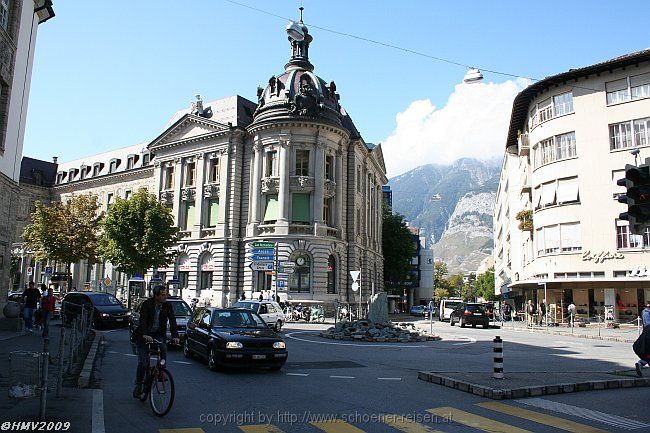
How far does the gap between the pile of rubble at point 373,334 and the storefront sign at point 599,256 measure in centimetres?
1779

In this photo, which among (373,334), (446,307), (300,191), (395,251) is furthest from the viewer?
(395,251)

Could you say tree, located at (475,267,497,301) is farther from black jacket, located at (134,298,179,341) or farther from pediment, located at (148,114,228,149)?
black jacket, located at (134,298,179,341)

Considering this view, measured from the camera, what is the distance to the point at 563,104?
127 ft

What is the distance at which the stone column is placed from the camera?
48.6m

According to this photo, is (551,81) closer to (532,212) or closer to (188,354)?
(532,212)

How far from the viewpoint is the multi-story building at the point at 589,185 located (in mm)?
35094

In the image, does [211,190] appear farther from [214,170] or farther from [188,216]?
[188,216]

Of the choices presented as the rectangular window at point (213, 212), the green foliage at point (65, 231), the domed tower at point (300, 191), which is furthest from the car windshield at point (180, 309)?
the rectangular window at point (213, 212)

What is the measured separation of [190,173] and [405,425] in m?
47.0

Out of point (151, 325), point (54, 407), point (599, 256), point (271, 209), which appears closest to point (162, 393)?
point (151, 325)

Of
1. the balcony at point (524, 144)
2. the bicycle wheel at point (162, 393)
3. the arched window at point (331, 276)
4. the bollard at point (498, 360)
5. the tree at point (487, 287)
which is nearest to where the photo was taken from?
the bicycle wheel at point (162, 393)

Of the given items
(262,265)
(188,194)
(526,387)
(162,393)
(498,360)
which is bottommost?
(526,387)

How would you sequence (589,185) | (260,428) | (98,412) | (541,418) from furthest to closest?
(589,185) < (541,418) < (98,412) < (260,428)

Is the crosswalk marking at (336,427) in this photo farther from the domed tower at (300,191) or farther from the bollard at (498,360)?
the domed tower at (300,191)
